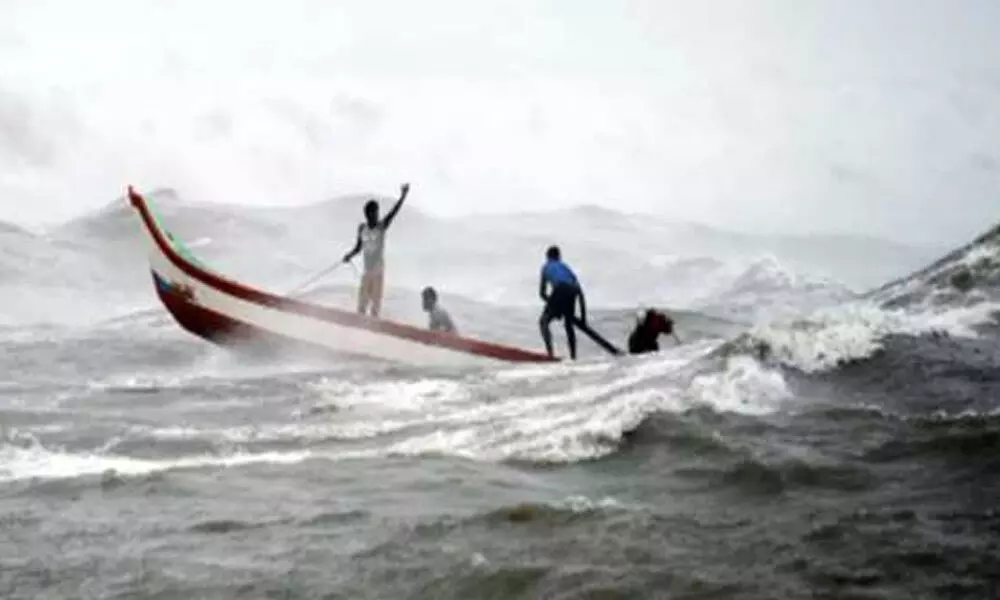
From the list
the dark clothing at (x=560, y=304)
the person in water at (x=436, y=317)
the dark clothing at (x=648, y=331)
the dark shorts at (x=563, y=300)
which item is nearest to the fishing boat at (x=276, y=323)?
the person in water at (x=436, y=317)

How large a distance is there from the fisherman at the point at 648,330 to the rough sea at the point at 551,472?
51 cm

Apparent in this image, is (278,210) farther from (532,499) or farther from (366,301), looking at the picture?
(532,499)

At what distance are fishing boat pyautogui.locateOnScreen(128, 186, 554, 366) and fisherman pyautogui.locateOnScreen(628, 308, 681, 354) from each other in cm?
109

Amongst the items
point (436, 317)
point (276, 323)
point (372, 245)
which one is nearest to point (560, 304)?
point (436, 317)

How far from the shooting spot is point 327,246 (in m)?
59.0

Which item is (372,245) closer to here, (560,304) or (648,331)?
(560,304)

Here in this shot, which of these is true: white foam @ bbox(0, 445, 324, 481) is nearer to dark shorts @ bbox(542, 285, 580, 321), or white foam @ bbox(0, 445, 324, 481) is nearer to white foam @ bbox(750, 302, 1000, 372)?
white foam @ bbox(750, 302, 1000, 372)

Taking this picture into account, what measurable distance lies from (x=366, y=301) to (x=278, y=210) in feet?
197

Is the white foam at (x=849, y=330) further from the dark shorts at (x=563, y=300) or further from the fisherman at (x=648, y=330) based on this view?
the dark shorts at (x=563, y=300)

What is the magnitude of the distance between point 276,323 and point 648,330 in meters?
4.86

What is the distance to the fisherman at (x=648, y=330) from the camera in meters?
13.6

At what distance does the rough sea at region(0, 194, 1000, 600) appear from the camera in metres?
5.00

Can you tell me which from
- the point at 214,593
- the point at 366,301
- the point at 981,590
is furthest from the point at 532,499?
the point at 366,301

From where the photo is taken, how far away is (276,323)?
581 inches
